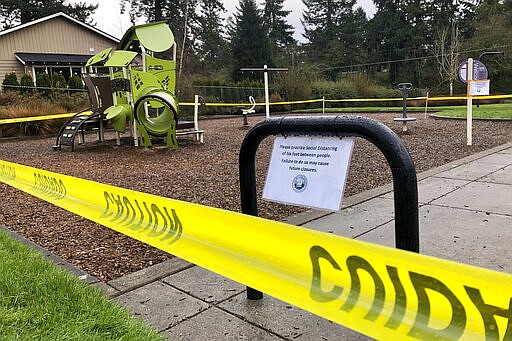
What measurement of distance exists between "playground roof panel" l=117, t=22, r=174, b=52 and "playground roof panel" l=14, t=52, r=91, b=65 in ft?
64.3

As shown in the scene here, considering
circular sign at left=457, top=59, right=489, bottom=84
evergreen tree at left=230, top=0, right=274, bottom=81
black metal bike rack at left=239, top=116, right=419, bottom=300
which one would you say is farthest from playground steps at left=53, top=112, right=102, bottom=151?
evergreen tree at left=230, top=0, right=274, bottom=81

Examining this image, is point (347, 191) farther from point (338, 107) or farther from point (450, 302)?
point (338, 107)

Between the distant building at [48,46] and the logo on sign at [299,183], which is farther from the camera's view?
the distant building at [48,46]

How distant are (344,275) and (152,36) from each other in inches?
403

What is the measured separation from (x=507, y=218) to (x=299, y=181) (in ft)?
9.31

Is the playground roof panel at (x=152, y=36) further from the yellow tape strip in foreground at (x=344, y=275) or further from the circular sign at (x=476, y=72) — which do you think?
the yellow tape strip in foreground at (x=344, y=275)

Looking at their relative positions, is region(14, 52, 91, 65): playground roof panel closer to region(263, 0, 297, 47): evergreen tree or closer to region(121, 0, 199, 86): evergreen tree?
region(121, 0, 199, 86): evergreen tree

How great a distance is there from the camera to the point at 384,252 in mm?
1447

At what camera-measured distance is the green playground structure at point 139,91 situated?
10219 millimetres

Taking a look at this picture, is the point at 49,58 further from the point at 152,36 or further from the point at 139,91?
the point at 139,91

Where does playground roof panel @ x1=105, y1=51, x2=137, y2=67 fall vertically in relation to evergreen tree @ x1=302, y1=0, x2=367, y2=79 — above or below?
below

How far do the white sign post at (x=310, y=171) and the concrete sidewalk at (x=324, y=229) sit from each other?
2.34 ft

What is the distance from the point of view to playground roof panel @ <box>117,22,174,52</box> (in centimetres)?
1059

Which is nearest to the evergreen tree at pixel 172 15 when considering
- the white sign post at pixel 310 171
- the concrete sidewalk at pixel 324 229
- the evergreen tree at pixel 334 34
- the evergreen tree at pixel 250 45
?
the evergreen tree at pixel 250 45
